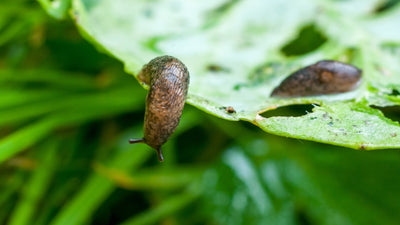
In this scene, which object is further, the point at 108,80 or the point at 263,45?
the point at 108,80

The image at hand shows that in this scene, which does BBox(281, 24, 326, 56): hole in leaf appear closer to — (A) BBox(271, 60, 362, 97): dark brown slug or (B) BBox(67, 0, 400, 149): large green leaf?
(B) BBox(67, 0, 400, 149): large green leaf

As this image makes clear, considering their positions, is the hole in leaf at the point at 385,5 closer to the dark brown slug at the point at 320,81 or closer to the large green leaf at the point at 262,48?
the large green leaf at the point at 262,48

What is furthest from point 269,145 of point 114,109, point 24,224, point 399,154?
point 24,224

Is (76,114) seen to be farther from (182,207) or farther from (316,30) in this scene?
(316,30)

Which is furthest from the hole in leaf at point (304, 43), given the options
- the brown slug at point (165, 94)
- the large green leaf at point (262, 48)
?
the brown slug at point (165, 94)

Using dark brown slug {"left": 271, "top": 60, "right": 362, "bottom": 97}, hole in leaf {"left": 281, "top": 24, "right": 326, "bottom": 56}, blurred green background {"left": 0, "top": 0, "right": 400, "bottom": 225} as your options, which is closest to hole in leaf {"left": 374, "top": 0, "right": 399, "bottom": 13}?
hole in leaf {"left": 281, "top": 24, "right": 326, "bottom": 56}

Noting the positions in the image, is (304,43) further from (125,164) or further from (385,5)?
(125,164)
